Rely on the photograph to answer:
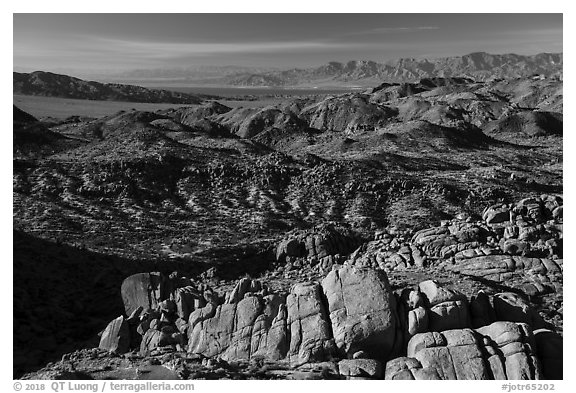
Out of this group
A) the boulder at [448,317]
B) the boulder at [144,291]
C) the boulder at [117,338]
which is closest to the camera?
the boulder at [448,317]

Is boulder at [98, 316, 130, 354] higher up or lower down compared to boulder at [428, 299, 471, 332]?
lower down

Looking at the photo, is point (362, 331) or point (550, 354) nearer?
point (550, 354)

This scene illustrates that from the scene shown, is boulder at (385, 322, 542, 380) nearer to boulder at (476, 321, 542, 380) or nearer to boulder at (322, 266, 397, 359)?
boulder at (476, 321, 542, 380)

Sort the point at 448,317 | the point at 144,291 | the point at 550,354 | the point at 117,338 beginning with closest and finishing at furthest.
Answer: the point at 550,354
the point at 448,317
the point at 117,338
the point at 144,291

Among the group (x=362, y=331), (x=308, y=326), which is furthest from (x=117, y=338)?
(x=362, y=331)

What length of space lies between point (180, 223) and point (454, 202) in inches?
1093

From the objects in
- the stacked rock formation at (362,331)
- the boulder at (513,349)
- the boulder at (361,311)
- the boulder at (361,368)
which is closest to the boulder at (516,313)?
the stacked rock formation at (362,331)

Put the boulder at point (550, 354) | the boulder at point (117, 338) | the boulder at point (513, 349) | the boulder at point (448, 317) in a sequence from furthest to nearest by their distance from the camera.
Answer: the boulder at point (117, 338), the boulder at point (448, 317), the boulder at point (550, 354), the boulder at point (513, 349)

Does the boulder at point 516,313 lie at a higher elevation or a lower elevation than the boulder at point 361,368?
higher

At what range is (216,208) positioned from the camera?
47.8 meters

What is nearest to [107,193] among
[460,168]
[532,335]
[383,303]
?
[383,303]

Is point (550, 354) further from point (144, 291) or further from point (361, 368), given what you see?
point (144, 291)

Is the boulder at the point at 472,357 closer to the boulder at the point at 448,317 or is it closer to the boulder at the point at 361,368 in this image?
the boulder at the point at 361,368

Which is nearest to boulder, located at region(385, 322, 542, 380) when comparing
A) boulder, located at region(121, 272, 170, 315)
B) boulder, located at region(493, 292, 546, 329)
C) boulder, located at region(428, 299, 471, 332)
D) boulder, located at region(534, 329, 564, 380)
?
boulder, located at region(534, 329, 564, 380)
